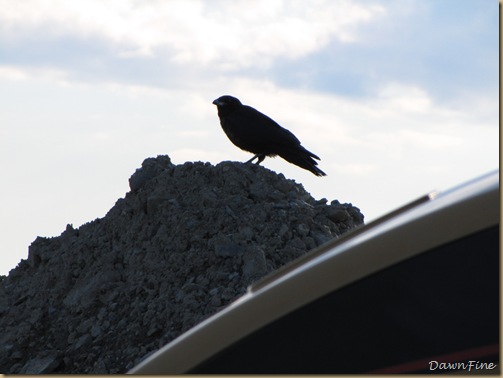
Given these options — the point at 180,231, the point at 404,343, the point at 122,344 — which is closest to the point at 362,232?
the point at 404,343

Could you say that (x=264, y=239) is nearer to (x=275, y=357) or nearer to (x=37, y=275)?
(x=37, y=275)

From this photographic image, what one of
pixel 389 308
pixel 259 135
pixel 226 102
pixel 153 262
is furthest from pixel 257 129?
pixel 389 308

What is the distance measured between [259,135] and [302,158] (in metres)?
0.92

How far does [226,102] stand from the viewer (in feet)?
49.6

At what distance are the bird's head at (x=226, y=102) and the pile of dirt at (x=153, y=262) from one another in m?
1.89

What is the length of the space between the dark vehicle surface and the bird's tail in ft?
40.2

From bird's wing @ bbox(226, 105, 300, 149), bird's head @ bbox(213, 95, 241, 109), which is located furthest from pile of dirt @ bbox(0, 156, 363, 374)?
bird's head @ bbox(213, 95, 241, 109)

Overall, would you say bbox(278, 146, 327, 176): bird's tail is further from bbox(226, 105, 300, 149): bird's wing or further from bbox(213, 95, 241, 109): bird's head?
bbox(213, 95, 241, 109): bird's head

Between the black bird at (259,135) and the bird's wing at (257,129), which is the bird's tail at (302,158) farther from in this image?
the bird's wing at (257,129)

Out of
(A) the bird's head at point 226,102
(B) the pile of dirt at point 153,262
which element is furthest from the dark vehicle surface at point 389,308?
(A) the bird's head at point 226,102

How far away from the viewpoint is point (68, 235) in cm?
1342

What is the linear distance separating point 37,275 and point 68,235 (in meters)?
0.79

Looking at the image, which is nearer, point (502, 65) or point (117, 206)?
point (502, 65)

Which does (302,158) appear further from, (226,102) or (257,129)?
(226,102)
